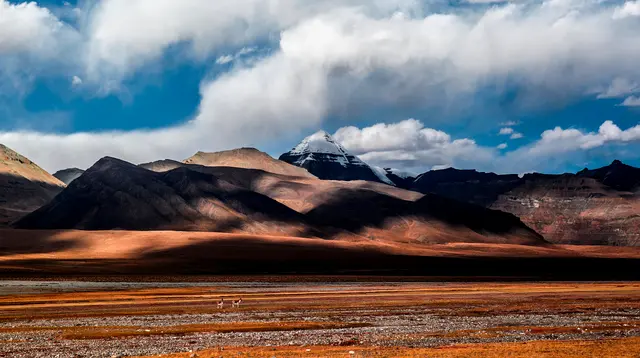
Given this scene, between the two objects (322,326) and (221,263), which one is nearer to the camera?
(322,326)

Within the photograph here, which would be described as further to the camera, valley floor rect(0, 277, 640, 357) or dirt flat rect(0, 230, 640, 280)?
dirt flat rect(0, 230, 640, 280)

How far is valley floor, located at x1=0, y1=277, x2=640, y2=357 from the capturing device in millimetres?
31875

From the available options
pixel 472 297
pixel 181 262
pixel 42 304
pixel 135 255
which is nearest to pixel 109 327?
pixel 42 304

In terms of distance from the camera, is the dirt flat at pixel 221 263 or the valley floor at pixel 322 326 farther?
the dirt flat at pixel 221 263

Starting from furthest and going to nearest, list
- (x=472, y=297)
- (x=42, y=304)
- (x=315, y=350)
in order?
(x=472, y=297)
(x=42, y=304)
(x=315, y=350)

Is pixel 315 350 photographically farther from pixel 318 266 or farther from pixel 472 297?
pixel 318 266

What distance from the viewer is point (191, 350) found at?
32.3m

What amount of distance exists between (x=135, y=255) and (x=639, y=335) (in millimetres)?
159981

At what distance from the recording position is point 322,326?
43188 mm

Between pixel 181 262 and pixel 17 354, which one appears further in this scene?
pixel 181 262

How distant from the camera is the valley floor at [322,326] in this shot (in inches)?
1255

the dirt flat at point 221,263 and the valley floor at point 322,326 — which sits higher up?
the dirt flat at point 221,263

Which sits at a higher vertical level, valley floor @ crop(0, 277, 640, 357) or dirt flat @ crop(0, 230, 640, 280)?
dirt flat @ crop(0, 230, 640, 280)

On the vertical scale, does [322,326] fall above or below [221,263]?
below
